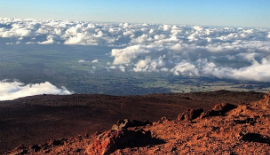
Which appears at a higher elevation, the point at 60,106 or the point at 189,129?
the point at 189,129

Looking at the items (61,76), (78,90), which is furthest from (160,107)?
(61,76)

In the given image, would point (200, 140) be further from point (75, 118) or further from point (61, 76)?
point (61, 76)

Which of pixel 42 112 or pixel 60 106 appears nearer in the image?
pixel 42 112

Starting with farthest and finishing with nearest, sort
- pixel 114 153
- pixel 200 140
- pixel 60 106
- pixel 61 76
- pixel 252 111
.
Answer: pixel 61 76 → pixel 60 106 → pixel 252 111 → pixel 200 140 → pixel 114 153

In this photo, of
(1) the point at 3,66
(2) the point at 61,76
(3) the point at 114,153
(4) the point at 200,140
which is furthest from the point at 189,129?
(1) the point at 3,66

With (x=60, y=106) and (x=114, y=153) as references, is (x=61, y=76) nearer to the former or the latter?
(x=60, y=106)

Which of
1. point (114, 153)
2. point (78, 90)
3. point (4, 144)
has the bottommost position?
point (78, 90)

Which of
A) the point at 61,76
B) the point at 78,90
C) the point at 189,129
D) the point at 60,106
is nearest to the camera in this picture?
the point at 189,129
